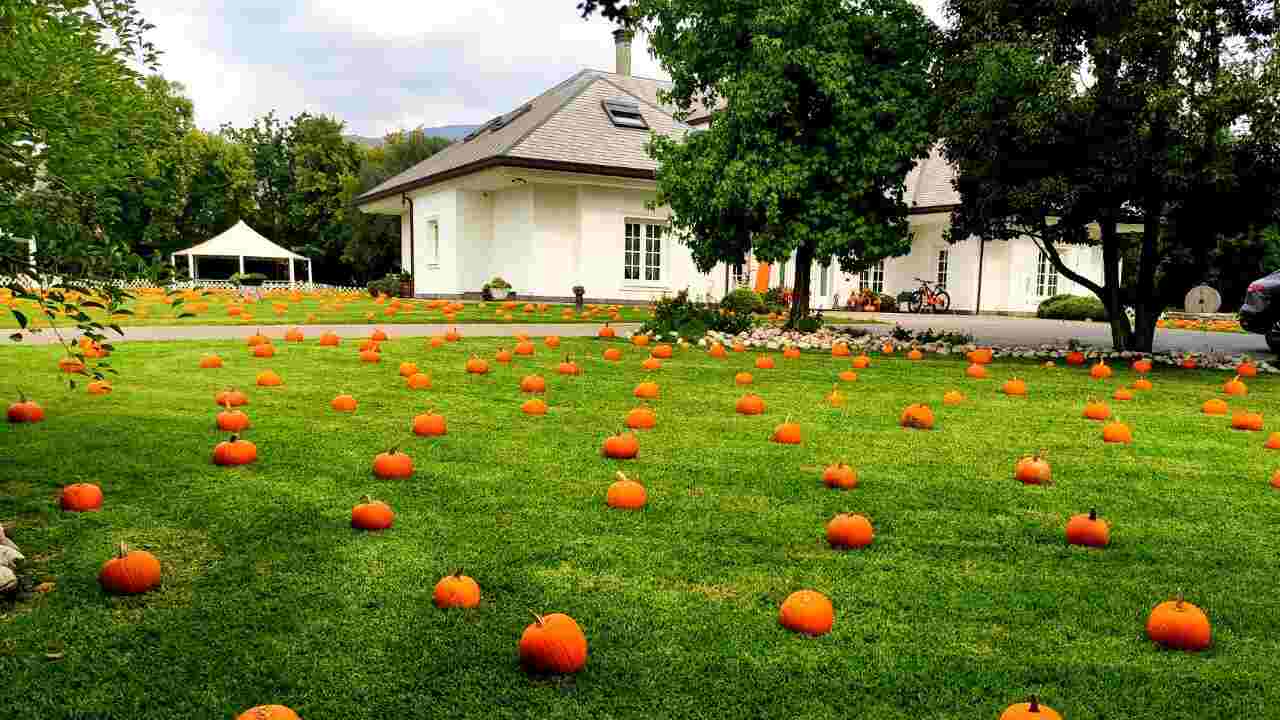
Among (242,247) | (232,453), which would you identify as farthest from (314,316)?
(242,247)

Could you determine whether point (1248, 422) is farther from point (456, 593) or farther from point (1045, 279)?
point (1045, 279)

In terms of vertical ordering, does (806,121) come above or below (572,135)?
below

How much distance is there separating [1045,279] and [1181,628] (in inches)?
1157

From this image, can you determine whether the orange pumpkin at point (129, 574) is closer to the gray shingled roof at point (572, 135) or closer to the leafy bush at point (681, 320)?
the leafy bush at point (681, 320)

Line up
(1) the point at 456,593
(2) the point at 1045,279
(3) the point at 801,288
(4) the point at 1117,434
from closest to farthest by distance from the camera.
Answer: (1) the point at 456,593 → (4) the point at 1117,434 → (3) the point at 801,288 → (2) the point at 1045,279

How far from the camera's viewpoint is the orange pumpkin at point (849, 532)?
3.18 m

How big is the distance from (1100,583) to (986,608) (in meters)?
0.52

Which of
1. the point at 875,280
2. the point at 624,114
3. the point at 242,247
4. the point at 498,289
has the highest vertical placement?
the point at 624,114

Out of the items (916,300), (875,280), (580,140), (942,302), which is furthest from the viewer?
(875,280)

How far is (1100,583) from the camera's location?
292 centimetres

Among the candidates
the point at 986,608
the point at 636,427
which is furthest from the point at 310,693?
the point at 636,427

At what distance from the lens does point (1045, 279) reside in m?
29.0

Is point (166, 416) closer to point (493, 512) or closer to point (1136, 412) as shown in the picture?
point (493, 512)

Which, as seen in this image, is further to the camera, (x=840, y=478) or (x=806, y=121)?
(x=806, y=121)
